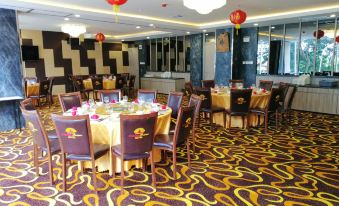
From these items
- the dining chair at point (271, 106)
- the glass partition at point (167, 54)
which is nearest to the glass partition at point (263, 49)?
the dining chair at point (271, 106)

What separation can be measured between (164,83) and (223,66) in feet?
9.83

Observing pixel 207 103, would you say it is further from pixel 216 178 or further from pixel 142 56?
pixel 142 56

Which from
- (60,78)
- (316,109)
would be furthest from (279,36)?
(60,78)

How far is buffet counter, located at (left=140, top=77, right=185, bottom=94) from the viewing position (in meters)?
11.5

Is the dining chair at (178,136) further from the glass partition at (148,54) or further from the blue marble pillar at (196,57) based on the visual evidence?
the glass partition at (148,54)

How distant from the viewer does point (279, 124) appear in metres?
6.19

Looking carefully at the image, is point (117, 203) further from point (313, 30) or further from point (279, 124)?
point (313, 30)

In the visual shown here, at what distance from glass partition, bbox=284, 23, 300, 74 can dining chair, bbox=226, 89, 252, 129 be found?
3.97m

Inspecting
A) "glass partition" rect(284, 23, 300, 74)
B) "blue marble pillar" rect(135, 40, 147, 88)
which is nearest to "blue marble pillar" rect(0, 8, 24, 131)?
"glass partition" rect(284, 23, 300, 74)

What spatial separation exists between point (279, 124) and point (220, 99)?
149 centimetres

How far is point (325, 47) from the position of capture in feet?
26.1

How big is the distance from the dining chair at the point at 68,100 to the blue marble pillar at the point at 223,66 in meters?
6.23

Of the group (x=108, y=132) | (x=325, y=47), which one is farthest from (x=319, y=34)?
(x=108, y=132)

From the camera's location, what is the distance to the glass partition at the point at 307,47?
26.7ft
